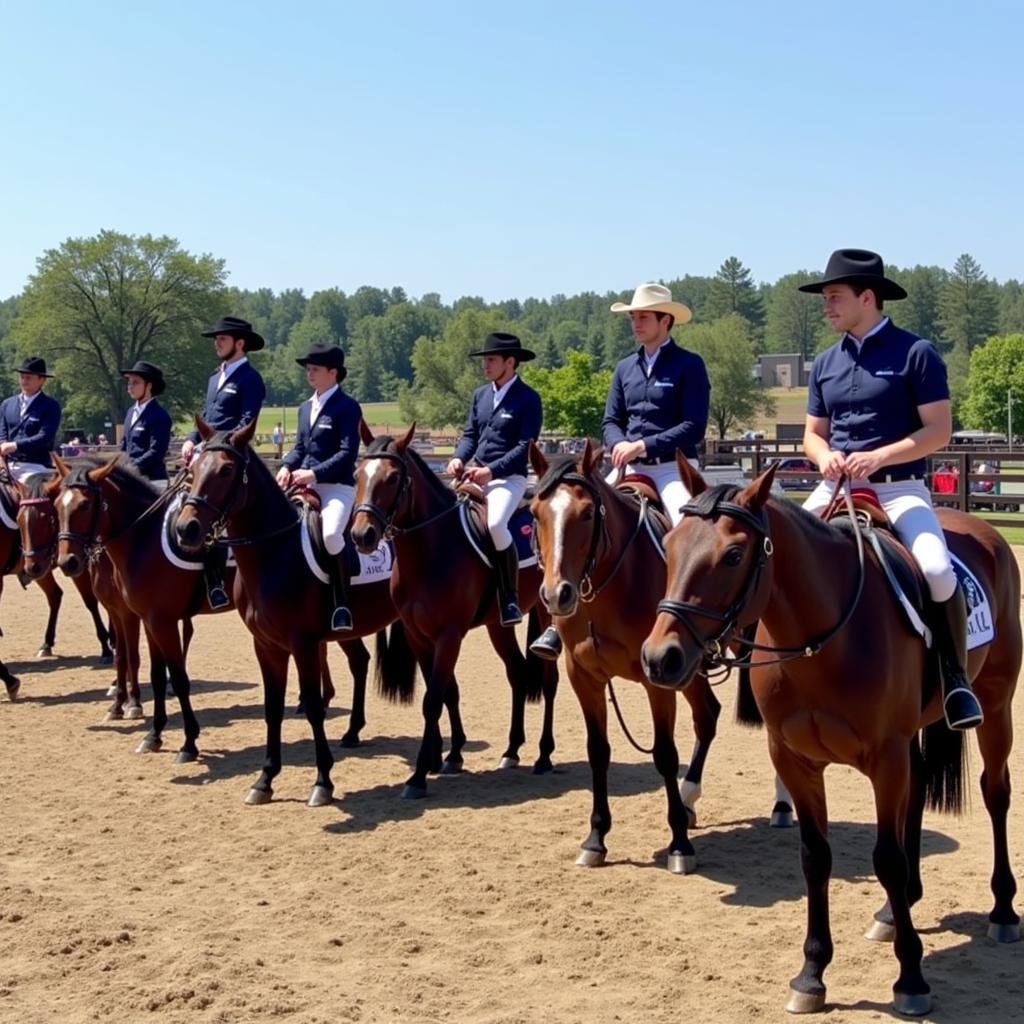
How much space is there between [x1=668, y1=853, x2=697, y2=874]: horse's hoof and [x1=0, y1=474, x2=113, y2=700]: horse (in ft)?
26.8

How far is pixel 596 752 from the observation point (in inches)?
315

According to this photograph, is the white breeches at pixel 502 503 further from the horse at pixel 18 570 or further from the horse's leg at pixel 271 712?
the horse at pixel 18 570

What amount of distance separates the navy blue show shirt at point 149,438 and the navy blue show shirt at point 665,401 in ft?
19.3

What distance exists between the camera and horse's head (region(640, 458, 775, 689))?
4.98 m

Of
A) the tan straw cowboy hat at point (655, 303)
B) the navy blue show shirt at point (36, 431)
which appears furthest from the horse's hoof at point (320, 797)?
the navy blue show shirt at point (36, 431)

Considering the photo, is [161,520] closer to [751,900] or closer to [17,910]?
[17,910]

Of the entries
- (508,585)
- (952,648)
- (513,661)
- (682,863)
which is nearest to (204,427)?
(508,585)

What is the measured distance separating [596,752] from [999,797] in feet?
8.18

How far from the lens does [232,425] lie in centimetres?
1099

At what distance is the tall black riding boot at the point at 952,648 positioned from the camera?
19.0 ft

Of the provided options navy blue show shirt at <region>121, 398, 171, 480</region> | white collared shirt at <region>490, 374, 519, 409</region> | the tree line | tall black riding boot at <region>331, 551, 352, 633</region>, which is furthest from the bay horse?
the tree line

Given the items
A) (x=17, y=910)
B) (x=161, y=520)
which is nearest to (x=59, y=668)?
(x=161, y=520)

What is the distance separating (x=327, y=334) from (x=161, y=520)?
186m

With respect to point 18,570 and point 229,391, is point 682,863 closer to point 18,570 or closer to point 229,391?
point 229,391
